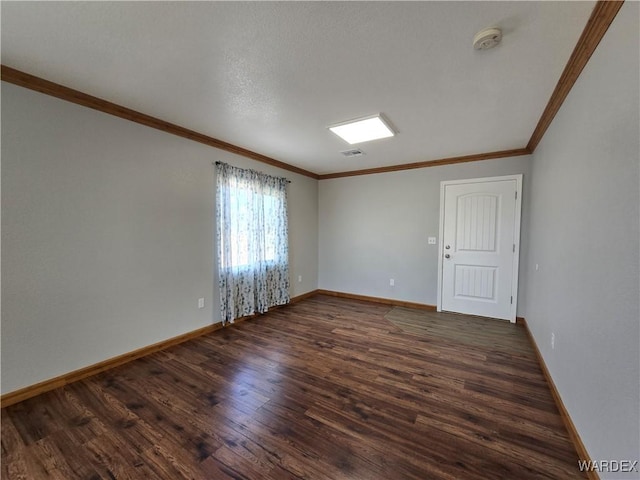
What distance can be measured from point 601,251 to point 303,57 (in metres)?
2.02

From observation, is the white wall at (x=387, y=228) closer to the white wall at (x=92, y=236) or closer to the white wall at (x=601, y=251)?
the white wall at (x=601, y=251)

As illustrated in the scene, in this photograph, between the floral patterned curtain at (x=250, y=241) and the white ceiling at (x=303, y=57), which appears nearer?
the white ceiling at (x=303, y=57)

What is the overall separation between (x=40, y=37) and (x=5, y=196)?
113 centimetres

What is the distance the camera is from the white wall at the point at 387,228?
4.07 m

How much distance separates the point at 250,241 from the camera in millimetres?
3758

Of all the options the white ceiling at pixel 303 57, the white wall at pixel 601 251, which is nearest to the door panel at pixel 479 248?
the white ceiling at pixel 303 57

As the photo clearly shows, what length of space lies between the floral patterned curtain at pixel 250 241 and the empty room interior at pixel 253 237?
A: 5 cm

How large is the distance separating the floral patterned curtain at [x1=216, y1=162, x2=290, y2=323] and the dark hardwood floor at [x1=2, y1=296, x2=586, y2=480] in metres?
0.89

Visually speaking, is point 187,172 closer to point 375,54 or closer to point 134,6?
point 134,6

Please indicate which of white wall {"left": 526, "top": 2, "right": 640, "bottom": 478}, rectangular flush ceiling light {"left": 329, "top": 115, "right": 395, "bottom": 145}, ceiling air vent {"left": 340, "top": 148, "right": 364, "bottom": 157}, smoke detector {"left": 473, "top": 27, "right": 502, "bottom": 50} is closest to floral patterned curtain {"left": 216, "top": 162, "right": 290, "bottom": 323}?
ceiling air vent {"left": 340, "top": 148, "right": 364, "bottom": 157}

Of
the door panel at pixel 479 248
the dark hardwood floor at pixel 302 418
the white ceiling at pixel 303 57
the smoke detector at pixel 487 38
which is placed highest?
the white ceiling at pixel 303 57

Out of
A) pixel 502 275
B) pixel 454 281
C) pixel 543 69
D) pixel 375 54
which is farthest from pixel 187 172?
pixel 502 275

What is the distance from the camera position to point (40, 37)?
1537 mm

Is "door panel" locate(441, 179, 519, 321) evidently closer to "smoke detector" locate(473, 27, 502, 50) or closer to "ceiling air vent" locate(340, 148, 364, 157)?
"ceiling air vent" locate(340, 148, 364, 157)
